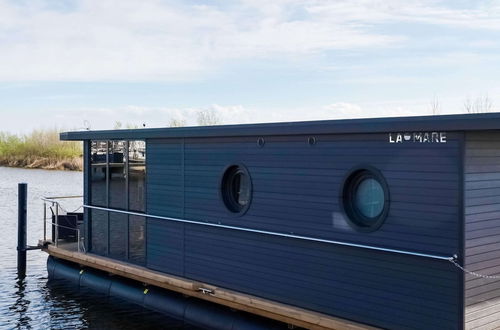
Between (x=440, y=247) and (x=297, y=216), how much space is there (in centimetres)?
234

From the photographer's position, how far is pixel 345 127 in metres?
8.33

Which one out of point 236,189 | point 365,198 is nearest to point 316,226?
point 365,198

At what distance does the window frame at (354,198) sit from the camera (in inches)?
319

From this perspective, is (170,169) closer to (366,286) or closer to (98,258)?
(98,258)

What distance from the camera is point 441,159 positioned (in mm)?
7469

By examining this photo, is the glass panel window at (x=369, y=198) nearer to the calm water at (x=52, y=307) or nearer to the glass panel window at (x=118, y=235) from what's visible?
the calm water at (x=52, y=307)

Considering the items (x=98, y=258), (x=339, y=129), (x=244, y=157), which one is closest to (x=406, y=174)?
(x=339, y=129)

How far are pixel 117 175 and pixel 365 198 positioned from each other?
6.02m

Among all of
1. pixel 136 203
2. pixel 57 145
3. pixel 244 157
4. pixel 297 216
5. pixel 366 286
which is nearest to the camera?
pixel 366 286

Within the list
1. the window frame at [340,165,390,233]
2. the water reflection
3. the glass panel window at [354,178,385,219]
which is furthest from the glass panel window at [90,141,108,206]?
the glass panel window at [354,178,385,219]

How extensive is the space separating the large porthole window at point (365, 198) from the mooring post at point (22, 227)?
894cm

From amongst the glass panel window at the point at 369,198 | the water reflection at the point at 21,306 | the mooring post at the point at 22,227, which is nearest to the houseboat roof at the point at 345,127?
the glass panel window at the point at 369,198

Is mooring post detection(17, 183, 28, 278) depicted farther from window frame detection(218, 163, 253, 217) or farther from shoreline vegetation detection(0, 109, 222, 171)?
shoreline vegetation detection(0, 109, 222, 171)

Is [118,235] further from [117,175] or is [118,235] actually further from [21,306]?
[21,306]
